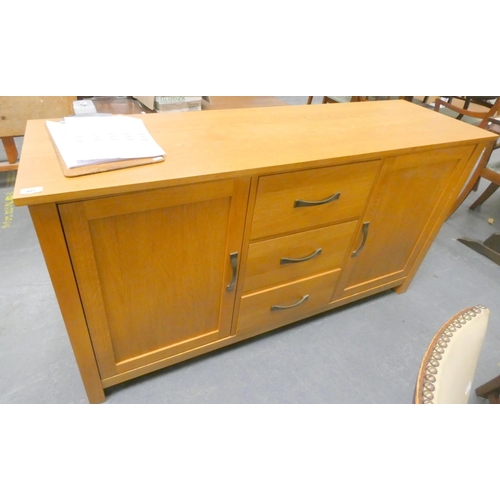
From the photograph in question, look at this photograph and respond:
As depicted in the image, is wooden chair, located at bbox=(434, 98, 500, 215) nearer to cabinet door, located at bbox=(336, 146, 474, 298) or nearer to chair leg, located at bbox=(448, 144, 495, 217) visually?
chair leg, located at bbox=(448, 144, 495, 217)

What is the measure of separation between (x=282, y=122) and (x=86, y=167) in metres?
0.65

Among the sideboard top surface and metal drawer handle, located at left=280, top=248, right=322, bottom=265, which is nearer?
the sideboard top surface

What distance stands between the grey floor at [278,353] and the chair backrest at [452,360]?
30.5 inches

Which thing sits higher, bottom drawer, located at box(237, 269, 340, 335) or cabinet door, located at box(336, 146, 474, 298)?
cabinet door, located at box(336, 146, 474, 298)

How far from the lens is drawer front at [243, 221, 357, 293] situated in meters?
1.09

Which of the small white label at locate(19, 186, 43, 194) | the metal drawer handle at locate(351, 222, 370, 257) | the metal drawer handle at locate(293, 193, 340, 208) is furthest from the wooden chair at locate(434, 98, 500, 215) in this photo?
the small white label at locate(19, 186, 43, 194)

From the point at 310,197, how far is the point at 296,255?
0.24 m

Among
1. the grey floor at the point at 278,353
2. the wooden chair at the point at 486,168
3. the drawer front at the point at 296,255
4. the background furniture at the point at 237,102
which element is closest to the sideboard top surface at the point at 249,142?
the drawer front at the point at 296,255

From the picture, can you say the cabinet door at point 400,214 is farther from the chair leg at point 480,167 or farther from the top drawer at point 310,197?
the chair leg at point 480,167

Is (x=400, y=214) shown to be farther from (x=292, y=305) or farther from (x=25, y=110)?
(x=25, y=110)

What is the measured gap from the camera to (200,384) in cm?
127

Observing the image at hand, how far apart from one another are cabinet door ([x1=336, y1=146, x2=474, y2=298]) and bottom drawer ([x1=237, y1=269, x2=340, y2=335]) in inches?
4.4

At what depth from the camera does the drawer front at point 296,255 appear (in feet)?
3.58
